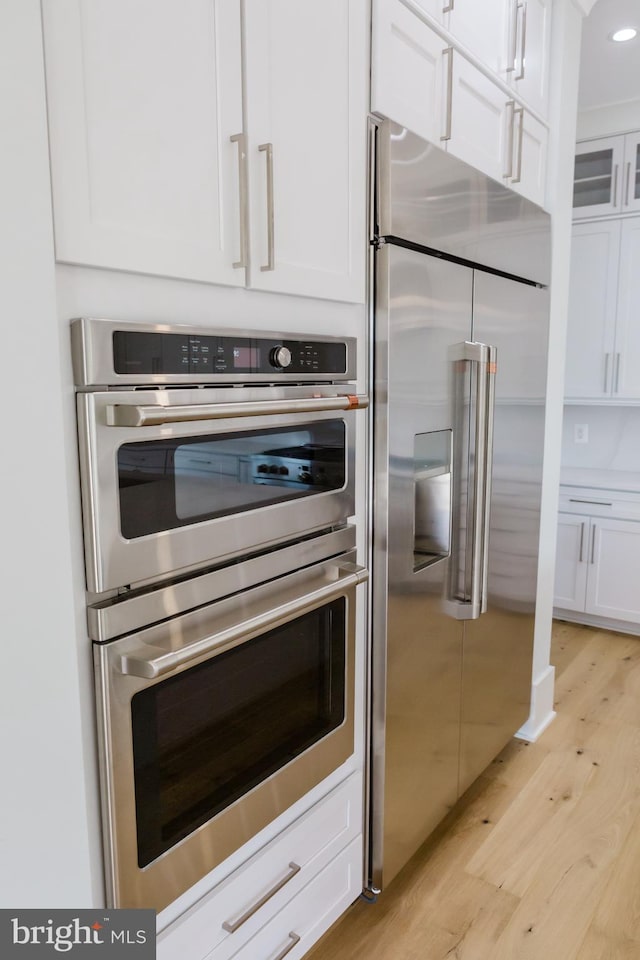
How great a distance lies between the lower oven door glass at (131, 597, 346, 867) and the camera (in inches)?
45.4

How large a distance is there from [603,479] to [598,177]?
1598 millimetres

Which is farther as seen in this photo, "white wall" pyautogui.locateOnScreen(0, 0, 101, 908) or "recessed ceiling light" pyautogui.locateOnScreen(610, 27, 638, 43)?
"recessed ceiling light" pyautogui.locateOnScreen(610, 27, 638, 43)

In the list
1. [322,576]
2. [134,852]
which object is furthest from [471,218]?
[134,852]

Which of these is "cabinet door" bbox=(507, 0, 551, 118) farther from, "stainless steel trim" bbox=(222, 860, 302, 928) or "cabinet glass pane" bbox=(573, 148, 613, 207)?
"stainless steel trim" bbox=(222, 860, 302, 928)

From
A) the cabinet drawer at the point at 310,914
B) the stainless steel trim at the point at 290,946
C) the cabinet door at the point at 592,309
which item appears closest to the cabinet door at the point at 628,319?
the cabinet door at the point at 592,309

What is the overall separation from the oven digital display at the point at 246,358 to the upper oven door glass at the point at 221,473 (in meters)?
0.11

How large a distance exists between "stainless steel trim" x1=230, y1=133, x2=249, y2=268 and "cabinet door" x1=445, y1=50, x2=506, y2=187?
0.87 m

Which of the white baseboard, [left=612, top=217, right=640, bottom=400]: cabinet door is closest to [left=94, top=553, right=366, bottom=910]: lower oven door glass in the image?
the white baseboard

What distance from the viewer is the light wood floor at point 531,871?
176cm

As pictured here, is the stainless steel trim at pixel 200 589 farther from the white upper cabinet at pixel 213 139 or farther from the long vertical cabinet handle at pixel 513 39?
the long vertical cabinet handle at pixel 513 39

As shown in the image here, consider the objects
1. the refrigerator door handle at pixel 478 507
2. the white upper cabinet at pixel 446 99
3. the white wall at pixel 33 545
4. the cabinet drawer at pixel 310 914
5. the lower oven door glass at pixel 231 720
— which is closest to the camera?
the white wall at pixel 33 545

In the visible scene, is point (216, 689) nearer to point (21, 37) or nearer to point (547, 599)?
point (21, 37)

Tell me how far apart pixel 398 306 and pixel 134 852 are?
1211 millimetres

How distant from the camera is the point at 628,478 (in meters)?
3.90
